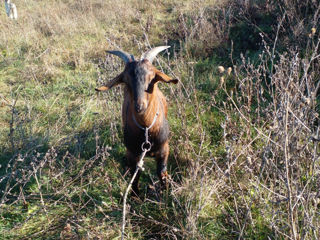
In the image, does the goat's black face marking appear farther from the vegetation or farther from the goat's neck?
the vegetation

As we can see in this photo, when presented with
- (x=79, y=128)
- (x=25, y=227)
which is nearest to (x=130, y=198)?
(x=25, y=227)

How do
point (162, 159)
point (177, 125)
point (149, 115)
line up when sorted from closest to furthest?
1. point (149, 115)
2. point (162, 159)
3. point (177, 125)

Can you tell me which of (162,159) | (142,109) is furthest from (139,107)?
(162,159)

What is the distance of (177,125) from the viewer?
3883 millimetres

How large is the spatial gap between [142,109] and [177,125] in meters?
1.59

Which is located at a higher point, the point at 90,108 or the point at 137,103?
the point at 137,103

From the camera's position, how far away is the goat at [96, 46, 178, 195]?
2371 millimetres

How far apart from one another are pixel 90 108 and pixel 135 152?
1933 millimetres

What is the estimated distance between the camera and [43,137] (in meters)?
4.04

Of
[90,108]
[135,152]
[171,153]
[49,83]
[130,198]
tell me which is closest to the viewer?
[135,152]

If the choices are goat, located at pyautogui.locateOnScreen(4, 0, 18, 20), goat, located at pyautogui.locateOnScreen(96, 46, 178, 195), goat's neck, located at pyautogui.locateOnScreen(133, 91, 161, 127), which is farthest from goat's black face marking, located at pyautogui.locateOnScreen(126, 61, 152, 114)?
goat, located at pyautogui.locateOnScreen(4, 0, 18, 20)

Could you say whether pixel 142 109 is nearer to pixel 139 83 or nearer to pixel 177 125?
pixel 139 83

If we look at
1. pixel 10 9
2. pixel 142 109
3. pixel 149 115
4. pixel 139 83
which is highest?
pixel 10 9

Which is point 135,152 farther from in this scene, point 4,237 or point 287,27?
point 287,27
